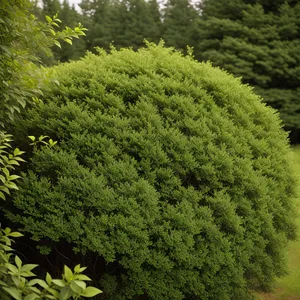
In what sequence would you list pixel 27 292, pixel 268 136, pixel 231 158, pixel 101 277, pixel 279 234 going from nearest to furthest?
pixel 27 292 → pixel 101 277 → pixel 231 158 → pixel 279 234 → pixel 268 136

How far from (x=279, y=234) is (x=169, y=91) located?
2.28m

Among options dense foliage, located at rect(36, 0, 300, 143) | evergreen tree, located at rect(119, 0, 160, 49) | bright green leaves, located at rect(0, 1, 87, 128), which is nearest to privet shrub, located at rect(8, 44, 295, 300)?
bright green leaves, located at rect(0, 1, 87, 128)

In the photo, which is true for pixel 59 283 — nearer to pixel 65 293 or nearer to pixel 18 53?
pixel 65 293

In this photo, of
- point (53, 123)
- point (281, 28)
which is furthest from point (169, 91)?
point (281, 28)

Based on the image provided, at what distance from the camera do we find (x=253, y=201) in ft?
17.3

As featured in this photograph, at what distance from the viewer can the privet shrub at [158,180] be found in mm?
4242

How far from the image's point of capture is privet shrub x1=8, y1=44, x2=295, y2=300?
4.24 metres

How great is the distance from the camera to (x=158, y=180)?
4.71 metres

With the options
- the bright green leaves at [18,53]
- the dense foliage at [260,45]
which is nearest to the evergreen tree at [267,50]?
the dense foliage at [260,45]

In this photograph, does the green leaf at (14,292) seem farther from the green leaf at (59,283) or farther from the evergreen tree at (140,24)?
the evergreen tree at (140,24)

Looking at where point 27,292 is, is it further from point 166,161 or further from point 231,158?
point 231,158

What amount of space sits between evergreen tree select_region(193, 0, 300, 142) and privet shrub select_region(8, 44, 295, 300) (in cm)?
1253

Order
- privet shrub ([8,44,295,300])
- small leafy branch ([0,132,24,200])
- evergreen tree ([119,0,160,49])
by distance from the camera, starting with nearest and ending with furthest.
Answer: small leafy branch ([0,132,24,200])
privet shrub ([8,44,295,300])
evergreen tree ([119,0,160,49])

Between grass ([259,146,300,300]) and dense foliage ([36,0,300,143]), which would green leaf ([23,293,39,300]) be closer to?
grass ([259,146,300,300])
